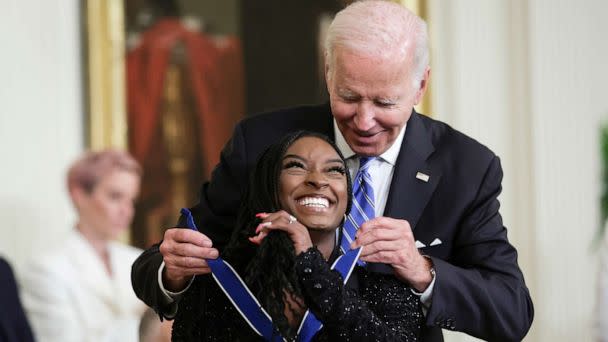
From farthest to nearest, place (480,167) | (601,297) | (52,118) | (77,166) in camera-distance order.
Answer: (52,118) < (77,166) < (601,297) < (480,167)

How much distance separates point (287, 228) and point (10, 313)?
11.2 ft

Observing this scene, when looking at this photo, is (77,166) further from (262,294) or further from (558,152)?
(262,294)

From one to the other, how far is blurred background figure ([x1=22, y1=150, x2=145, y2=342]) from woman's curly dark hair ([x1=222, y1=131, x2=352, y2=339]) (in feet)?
10.7

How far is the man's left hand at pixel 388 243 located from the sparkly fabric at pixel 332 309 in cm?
10

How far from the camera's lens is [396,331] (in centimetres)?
285

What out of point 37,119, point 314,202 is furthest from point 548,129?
point 314,202

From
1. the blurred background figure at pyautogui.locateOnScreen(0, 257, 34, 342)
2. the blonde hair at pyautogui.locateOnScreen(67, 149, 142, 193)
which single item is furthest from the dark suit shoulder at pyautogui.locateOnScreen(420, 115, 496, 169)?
the blonde hair at pyautogui.locateOnScreen(67, 149, 142, 193)

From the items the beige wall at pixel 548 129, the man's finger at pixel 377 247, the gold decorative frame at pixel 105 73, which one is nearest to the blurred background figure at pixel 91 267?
the gold decorative frame at pixel 105 73

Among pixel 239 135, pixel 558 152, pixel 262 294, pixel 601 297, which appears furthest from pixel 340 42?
pixel 558 152

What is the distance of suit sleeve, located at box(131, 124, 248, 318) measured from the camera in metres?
3.13

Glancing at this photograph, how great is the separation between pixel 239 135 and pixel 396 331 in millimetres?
809

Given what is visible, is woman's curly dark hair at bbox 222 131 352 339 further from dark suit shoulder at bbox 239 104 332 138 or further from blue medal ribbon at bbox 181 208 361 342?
dark suit shoulder at bbox 239 104 332 138

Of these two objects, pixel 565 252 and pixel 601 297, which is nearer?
pixel 601 297

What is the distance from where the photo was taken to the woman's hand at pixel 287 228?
2.69 m
